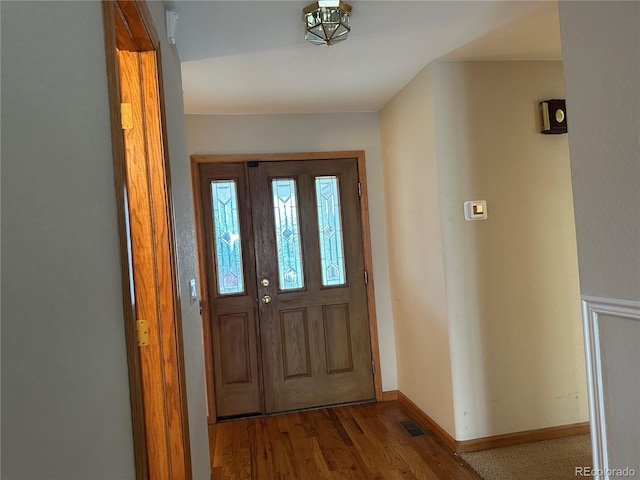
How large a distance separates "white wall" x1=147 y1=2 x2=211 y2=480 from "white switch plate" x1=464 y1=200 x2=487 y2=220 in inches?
62.1

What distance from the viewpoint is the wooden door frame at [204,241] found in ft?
10.3

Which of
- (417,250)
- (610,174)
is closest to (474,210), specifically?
(417,250)

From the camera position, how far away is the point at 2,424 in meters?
0.47


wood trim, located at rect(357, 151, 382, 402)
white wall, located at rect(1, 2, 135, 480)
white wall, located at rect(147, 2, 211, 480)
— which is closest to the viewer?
white wall, located at rect(1, 2, 135, 480)

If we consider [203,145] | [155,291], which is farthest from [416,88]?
[155,291]

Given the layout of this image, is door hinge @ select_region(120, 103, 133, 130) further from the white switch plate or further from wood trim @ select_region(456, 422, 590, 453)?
wood trim @ select_region(456, 422, 590, 453)

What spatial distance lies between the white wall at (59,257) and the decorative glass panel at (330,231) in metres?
2.50

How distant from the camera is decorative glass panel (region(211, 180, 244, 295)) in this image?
319 cm

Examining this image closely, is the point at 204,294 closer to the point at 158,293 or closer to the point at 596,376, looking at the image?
the point at 158,293

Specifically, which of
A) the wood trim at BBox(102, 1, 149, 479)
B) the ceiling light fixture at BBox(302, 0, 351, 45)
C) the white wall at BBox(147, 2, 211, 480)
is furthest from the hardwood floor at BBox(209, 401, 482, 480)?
the ceiling light fixture at BBox(302, 0, 351, 45)

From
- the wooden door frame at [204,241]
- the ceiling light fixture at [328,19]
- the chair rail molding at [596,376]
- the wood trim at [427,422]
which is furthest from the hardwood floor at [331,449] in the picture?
the ceiling light fixture at [328,19]

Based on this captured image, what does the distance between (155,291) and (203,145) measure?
1.95m

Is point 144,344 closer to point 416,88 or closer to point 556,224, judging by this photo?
point 416,88

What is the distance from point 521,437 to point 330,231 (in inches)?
74.1
